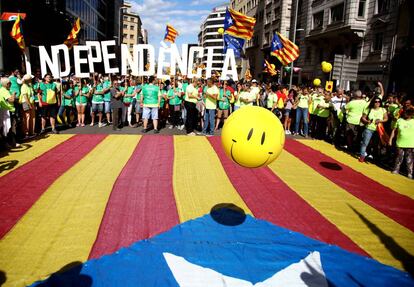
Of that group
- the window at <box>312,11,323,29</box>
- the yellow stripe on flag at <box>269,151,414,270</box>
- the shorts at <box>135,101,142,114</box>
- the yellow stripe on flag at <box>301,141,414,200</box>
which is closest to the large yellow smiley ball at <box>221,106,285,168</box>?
the yellow stripe on flag at <box>269,151,414,270</box>

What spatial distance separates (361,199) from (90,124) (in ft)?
35.3

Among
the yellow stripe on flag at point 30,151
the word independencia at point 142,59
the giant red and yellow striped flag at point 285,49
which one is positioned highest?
the giant red and yellow striped flag at point 285,49

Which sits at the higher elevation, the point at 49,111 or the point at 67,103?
the point at 67,103

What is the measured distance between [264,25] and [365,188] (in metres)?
56.5

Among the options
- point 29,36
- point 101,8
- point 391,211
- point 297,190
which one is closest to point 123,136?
point 297,190

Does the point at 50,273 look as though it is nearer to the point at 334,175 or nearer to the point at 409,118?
the point at 334,175

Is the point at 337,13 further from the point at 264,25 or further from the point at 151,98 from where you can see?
the point at 151,98

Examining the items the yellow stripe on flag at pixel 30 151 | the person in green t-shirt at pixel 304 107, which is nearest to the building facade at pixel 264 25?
the person in green t-shirt at pixel 304 107

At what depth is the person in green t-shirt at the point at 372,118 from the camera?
370 inches

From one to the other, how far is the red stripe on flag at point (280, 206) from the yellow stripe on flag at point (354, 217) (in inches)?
6.2

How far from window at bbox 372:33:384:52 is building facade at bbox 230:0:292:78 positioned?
23403 millimetres

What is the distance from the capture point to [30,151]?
898 cm

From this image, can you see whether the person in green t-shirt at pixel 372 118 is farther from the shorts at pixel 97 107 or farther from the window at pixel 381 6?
the window at pixel 381 6

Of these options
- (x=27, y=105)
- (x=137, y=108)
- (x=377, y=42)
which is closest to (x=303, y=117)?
(x=137, y=108)
